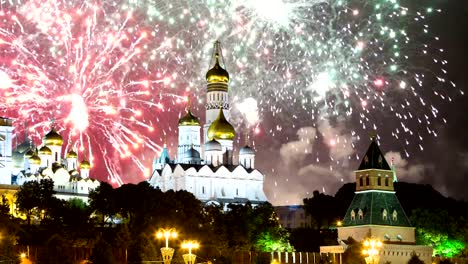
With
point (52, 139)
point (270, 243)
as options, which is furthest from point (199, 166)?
point (270, 243)

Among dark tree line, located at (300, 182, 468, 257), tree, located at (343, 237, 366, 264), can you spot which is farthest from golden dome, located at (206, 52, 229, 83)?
tree, located at (343, 237, 366, 264)

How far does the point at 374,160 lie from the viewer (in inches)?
3329

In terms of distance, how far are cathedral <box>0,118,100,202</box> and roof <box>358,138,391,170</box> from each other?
3076cm

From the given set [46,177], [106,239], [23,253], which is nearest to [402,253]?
[106,239]

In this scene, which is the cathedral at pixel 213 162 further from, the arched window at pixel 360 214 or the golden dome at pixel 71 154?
the arched window at pixel 360 214

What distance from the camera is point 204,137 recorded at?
353 feet

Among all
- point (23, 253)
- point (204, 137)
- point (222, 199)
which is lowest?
point (23, 253)

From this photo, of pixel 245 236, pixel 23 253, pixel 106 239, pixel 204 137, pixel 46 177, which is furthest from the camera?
pixel 204 137

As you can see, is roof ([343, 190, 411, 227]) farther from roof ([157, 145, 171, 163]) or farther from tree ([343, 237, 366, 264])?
roof ([157, 145, 171, 163])

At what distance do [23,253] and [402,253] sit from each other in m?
29.9

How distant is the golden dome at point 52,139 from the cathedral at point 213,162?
34.0 feet

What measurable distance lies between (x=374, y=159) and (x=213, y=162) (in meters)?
22.8

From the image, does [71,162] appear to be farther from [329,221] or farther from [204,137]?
[329,221]

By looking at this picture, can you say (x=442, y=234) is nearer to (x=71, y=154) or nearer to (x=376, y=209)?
(x=376, y=209)
